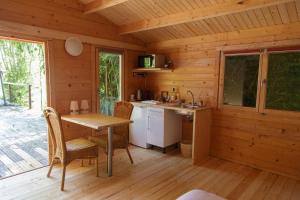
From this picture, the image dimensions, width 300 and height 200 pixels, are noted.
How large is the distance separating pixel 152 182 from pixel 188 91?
1859 mm

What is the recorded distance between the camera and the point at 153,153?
374cm

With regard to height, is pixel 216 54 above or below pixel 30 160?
above

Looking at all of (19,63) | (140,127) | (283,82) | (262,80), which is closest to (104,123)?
(140,127)

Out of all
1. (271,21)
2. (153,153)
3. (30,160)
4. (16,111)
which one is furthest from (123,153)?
(16,111)

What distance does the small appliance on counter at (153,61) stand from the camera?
13.1 feet

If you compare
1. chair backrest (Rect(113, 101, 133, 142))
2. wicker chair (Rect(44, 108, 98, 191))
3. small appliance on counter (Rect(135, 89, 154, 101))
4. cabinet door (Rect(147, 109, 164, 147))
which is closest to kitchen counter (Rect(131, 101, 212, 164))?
cabinet door (Rect(147, 109, 164, 147))

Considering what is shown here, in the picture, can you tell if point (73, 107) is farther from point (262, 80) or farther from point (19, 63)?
point (19, 63)

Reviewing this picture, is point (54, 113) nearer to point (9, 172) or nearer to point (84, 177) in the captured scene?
point (84, 177)

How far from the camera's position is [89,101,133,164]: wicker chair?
299 cm

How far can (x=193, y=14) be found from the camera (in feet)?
9.71

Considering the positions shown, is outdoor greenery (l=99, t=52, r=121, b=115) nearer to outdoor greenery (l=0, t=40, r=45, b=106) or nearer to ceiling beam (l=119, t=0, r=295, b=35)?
ceiling beam (l=119, t=0, r=295, b=35)

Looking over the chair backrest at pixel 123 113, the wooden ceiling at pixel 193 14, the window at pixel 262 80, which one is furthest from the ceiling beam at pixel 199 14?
the chair backrest at pixel 123 113

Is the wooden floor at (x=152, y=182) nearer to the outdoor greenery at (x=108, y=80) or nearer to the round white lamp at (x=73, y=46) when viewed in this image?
the outdoor greenery at (x=108, y=80)

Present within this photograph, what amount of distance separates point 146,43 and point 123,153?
231cm
